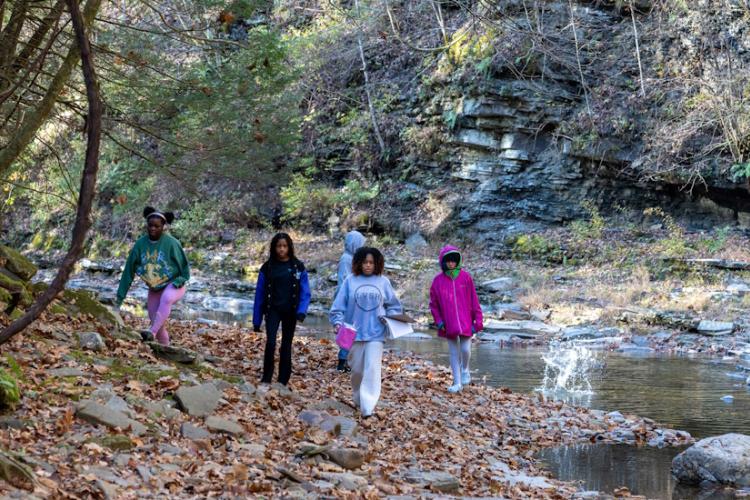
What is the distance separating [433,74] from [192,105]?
755 inches

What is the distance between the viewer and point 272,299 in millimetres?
8672

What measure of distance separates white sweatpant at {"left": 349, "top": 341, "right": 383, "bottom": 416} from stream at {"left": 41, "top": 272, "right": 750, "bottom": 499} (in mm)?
1795

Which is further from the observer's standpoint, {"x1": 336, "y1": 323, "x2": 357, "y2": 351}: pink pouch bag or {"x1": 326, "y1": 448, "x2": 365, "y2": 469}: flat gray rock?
{"x1": 336, "y1": 323, "x2": 357, "y2": 351}: pink pouch bag

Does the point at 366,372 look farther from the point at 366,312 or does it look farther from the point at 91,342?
the point at 91,342

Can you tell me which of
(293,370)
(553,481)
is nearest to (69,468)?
(553,481)

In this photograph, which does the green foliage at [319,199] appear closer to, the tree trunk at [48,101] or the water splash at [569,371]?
the water splash at [569,371]

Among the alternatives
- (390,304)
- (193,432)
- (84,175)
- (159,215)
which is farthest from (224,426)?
(159,215)

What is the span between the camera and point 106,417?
19.5 ft

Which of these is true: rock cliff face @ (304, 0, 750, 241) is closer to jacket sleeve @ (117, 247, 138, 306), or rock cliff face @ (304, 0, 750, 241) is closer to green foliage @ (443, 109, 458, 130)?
green foliage @ (443, 109, 458, 130)

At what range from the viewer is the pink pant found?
9133mm

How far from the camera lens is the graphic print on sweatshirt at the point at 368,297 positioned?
8422mm

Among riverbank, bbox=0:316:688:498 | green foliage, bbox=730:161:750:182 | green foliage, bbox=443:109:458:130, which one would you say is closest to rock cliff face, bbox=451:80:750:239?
green foliage, bbox=443:109:458:130

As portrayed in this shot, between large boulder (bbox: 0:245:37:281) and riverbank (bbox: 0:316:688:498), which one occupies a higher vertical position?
large boulder (bbox: 0:245:37:281)

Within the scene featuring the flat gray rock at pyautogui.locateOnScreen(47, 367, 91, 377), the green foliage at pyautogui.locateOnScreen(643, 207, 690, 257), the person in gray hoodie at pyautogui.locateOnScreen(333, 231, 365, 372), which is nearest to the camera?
the flat gray rock at pyautogui.locateOnScreen(47, 367, 91, 377)
